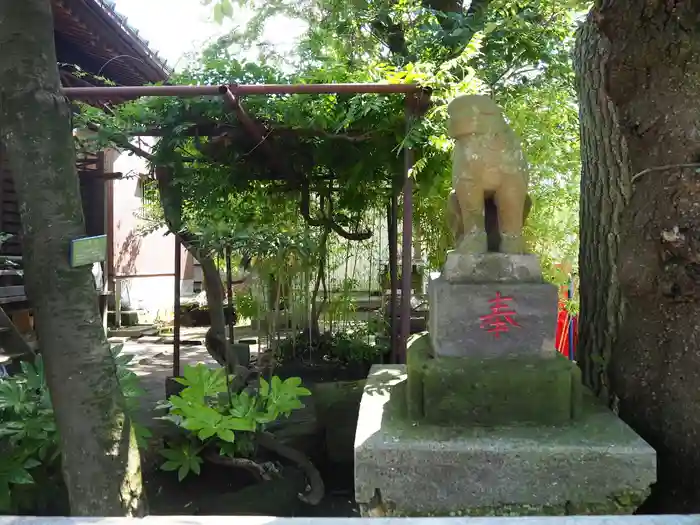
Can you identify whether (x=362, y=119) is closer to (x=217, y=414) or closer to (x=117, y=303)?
(x=217, y=414)

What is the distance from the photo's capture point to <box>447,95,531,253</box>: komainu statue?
2.71 meters

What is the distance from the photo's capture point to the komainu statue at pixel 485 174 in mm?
2709

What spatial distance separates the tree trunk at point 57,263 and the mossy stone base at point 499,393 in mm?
1475

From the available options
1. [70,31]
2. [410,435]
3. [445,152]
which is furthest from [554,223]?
[70,31]

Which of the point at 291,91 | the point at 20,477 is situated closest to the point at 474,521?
the point at 20,477

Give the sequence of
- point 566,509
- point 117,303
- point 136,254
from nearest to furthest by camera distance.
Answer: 1. point 566,509
2. point 117,303
3. point 136,254

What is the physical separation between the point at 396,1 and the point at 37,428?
6296mm

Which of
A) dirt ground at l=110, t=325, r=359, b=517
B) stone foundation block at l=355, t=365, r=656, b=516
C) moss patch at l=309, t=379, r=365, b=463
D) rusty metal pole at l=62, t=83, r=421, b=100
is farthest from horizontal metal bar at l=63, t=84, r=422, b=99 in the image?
dirt ground at l=110, t=325, r=359, b=517

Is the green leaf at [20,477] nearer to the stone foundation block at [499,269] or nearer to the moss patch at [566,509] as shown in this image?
the moss patch at [566,509]

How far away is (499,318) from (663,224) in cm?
86

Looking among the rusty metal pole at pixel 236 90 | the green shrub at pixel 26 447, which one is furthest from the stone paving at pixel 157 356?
the rusty metal pole at pixel 236 90

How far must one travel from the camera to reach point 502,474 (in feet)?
7.54

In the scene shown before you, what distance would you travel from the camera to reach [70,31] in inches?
234

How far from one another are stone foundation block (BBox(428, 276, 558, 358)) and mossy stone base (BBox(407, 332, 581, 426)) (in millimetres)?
91
